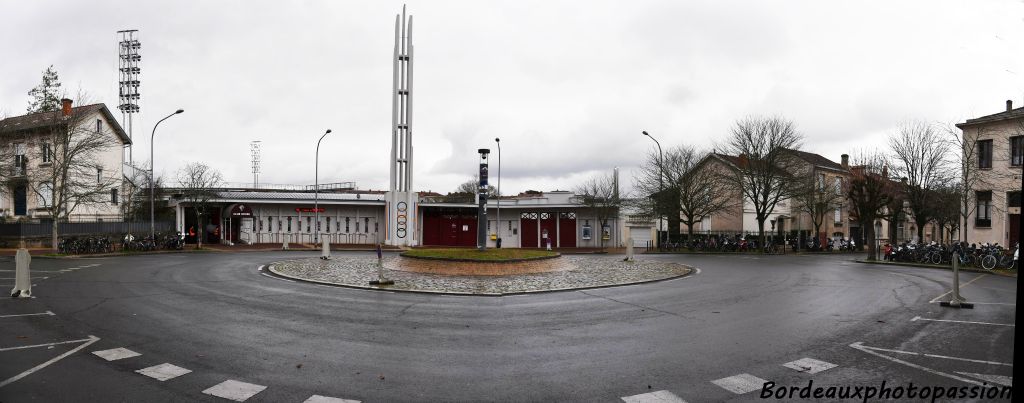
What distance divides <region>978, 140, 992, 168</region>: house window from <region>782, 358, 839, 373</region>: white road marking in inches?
1433

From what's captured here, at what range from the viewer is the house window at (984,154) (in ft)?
108

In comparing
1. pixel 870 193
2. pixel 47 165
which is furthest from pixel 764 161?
pixel 47 165

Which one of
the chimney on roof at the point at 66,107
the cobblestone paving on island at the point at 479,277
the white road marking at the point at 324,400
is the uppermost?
the chimney on roof at the point at 66,107

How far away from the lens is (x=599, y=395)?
5668 mm

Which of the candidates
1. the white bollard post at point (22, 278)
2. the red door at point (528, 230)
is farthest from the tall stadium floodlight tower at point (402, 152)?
the white bollard post at point (22, 278)

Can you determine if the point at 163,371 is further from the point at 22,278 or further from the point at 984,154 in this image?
the point at 984,154

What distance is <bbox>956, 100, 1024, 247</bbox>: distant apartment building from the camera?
31.4 metres

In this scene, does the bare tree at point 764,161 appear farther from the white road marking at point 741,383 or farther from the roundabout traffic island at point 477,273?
the white road marking at point 741,383

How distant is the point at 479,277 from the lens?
681 inches

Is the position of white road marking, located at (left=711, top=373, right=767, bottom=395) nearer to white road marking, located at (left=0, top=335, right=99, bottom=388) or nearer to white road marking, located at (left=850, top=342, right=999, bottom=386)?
white road marking, located at (left=850, top=342, right=999, bottom=386)

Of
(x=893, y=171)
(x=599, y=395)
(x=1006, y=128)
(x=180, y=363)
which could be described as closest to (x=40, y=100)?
(x=180, y=363)

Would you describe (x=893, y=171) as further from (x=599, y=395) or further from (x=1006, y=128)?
(x=599, y=395)

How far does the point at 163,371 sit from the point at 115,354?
4.47 feet

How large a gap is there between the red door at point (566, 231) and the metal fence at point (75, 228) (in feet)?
110
